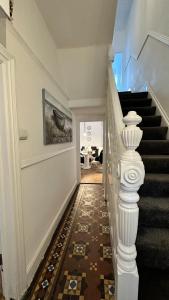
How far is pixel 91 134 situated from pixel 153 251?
28.5 feet

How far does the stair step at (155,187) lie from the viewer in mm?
1440

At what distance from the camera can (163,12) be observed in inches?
86.9

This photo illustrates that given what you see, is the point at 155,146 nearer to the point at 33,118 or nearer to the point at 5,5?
the point at 33,118

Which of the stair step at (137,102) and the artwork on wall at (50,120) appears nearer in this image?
the artwork on wall at (50,120)

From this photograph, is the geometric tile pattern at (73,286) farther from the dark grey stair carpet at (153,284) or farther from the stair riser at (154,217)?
the stair riser at (154,217)

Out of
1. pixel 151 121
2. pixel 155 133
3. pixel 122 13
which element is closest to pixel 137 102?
pixel 151 121

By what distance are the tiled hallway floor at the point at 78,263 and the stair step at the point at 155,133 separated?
1.48 meters

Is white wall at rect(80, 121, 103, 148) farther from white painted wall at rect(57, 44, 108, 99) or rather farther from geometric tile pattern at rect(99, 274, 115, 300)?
geometric tile pattern at rect(99, 274, 115, 300)

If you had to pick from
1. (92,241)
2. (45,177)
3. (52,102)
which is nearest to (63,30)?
(52,102)

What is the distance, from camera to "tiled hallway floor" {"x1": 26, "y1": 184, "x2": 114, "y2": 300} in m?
1.31

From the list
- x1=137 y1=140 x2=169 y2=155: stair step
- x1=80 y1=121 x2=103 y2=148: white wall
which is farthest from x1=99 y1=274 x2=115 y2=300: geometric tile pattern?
x1=80 y1=121 x2=103 y2=148: white wall

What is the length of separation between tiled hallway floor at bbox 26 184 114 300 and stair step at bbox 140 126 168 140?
4.85 ft

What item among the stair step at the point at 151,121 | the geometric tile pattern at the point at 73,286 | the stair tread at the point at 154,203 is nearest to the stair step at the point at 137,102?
the stair step at the point at 151,121

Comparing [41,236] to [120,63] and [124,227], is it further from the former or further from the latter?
[120,63]
